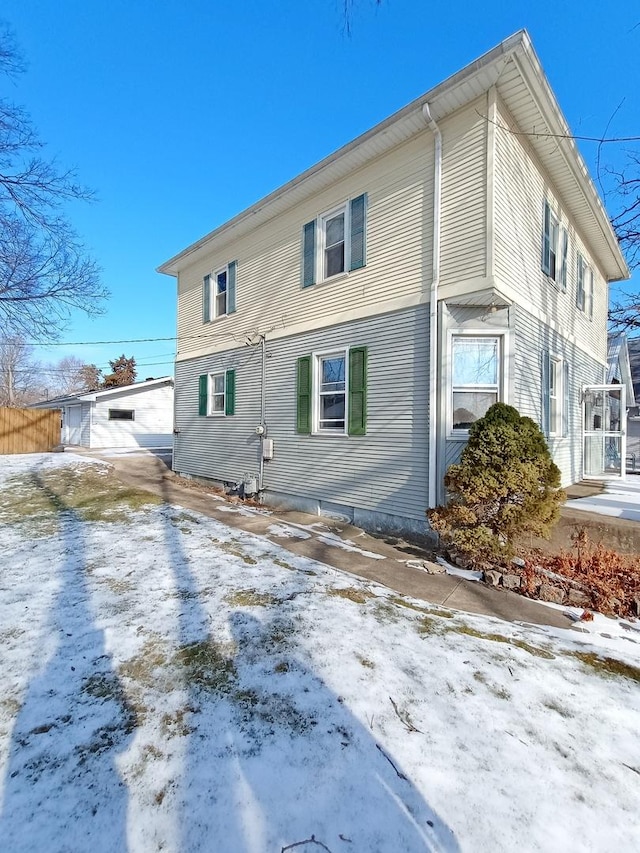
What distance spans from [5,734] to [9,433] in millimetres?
19229

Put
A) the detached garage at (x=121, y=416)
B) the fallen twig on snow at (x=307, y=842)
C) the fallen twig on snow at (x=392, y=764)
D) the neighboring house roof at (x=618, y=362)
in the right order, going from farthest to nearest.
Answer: the detached garage at (x=121, y=416), the neighboring house roof at (x=618, y=362), the fallen twig on snow at (x=392, y=764), the fallen twig on snow at (x=307, y=842)

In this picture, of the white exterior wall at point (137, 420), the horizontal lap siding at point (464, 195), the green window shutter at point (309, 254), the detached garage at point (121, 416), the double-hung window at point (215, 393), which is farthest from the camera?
the white exterior wall at point (137, 420)

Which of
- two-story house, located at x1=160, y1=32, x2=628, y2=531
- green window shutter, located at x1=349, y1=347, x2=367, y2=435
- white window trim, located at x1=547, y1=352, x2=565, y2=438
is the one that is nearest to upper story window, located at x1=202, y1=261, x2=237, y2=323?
two-story house, located at x1=160, y1=32, x2=628, y2=531

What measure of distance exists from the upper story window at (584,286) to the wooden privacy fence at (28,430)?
68.2 feet

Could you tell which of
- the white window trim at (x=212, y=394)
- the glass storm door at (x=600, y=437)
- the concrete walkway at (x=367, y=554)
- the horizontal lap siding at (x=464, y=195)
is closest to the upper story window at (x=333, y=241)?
the horizontal lap siding at (x=464, y=195)

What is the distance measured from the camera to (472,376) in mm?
6113

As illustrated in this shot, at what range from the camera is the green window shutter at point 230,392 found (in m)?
10.0

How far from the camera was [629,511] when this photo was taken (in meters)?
6.20

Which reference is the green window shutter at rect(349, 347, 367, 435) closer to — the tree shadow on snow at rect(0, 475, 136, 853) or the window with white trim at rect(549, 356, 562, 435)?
the window with white trim at rect(549, 356, 562, 435)

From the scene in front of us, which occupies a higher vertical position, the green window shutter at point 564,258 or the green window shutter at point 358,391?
the green window shutter at point 564,258

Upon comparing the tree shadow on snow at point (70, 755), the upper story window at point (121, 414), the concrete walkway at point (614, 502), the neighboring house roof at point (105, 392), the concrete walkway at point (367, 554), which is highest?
the neighboring house roof at point (105, 392)

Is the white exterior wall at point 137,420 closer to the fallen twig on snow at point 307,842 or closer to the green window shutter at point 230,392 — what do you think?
the green window shutter at point 230,392

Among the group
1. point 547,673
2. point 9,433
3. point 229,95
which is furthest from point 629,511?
point 9,433

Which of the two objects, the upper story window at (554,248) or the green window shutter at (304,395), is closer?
the upper story window at (554,248)
